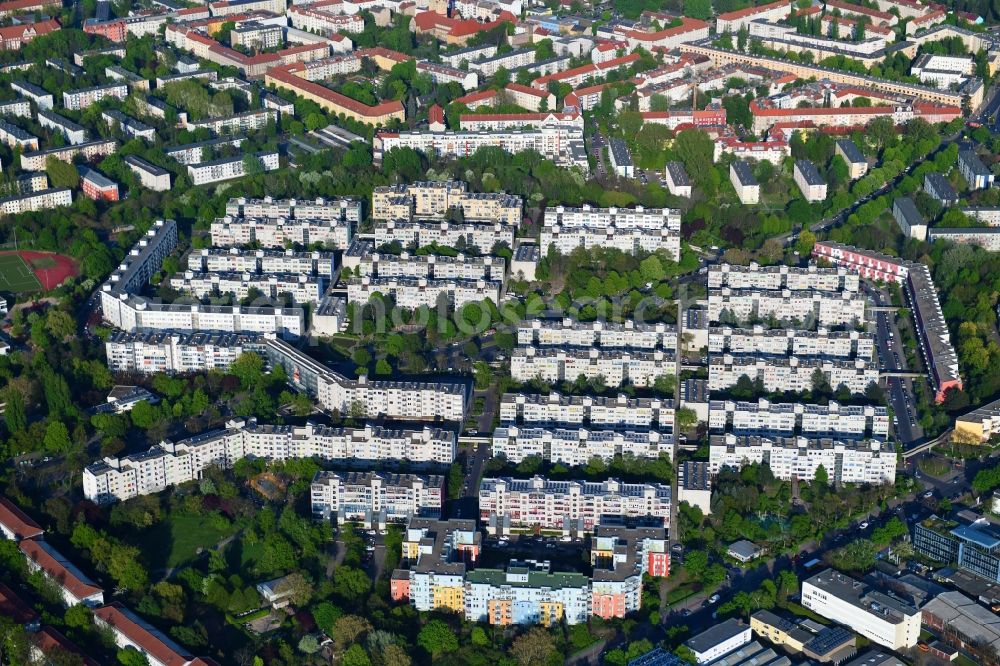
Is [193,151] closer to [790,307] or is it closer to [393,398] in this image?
Answer: [393,398]

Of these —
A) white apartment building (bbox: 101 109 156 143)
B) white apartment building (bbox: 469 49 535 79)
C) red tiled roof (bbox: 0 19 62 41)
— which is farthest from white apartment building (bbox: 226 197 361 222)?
red tiled roof (bbox: 0 19 62 41)

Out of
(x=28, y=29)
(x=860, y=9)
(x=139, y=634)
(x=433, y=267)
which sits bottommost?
(x=139, y=634)

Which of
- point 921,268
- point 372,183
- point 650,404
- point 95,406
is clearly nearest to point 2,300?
point 95,406

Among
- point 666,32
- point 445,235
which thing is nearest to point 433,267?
point 445,235

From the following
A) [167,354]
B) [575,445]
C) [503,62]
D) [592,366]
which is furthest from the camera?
[503,62]

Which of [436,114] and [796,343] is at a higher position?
[436,114]

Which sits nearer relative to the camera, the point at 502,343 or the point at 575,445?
the point at 575,445

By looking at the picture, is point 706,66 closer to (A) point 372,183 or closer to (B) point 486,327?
(A) point 372,183

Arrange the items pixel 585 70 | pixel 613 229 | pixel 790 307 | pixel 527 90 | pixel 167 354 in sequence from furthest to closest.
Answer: pixel 585 70 < pixel 527 90 < pixel 613 229 < pixel 790 307 < pixel 167 354
